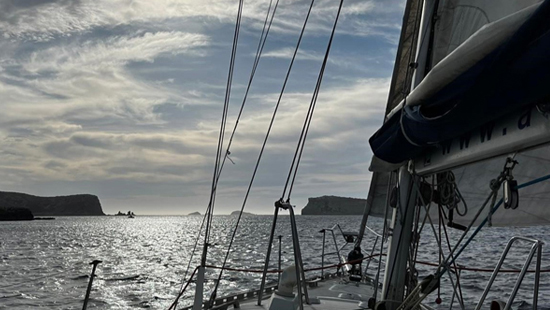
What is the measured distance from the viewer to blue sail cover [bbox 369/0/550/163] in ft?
8.91

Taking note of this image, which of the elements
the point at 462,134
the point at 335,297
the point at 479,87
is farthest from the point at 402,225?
the point at 335,297

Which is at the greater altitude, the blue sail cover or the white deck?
the blue sail cover

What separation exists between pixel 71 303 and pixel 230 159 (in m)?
14.2

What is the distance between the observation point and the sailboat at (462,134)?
9.52 ft

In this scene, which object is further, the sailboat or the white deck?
the white deck

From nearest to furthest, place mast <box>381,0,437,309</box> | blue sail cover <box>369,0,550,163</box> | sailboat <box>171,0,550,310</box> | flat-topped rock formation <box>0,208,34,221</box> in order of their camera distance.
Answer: blue sail cover <box>369,0,550,163</box>, sailboat <box>171,0,550,310</box>, mast <box>381,0,437,309</box>, flat-topped rock formation <box>0,208,34,221</box>

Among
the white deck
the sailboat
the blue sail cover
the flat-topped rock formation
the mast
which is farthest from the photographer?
the flat-topped rock formation

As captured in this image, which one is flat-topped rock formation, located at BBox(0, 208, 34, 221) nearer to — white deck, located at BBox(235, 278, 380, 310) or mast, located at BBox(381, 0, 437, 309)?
white deck, located at BBox(235, 278, 380, 310)

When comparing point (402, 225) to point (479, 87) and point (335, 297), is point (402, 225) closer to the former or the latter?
point (479, 87)

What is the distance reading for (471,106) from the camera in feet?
10.8

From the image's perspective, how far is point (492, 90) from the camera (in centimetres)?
309

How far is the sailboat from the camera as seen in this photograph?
290 cm

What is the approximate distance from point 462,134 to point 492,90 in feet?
2.60

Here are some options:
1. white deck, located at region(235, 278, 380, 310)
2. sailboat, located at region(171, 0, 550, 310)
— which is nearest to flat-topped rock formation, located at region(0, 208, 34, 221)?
white deck, located at region(235, 278, 380, 310)
